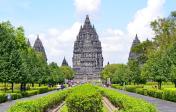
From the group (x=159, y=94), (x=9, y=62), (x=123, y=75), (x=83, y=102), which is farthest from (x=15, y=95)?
(x=123, y=75)

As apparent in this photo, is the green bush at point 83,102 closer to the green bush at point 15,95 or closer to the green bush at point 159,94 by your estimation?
the green bush at point 15,95

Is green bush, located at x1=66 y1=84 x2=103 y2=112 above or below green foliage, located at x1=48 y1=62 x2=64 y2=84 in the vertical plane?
below

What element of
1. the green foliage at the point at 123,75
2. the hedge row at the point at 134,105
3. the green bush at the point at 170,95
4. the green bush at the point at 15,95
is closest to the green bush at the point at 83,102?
the hedge row at the point at 134,105

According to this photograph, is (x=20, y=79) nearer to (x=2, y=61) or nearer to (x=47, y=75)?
(x=2, y=61)

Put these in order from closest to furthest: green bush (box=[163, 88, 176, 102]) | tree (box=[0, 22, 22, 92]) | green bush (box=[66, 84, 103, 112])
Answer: green bush (box=[66, 84, 103, 112]), green bush (box=[163, 88, 176, 102]), tree (box=[0, 22, 22, 92])

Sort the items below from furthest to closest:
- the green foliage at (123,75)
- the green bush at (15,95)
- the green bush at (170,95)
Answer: the green foliage at (123,75) < the green bush at (15,95) < the green bush at (170,95)

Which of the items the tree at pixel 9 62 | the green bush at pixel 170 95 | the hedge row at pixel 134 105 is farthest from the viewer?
the tree at pixel 9 62

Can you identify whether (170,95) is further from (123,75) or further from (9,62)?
(123,75)

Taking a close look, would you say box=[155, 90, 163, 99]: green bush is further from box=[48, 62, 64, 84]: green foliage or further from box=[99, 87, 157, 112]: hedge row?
box=[48, 62, 64, 84]: green foliage

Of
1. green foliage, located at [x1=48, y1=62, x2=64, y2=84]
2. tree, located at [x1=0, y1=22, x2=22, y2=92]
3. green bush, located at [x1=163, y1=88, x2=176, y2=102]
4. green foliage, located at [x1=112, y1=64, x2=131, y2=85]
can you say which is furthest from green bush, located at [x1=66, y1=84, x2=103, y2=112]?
green foliage, located at [x1=48, y1=62, x2=64, y2=84]

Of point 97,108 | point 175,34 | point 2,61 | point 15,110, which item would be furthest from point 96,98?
point 175,34

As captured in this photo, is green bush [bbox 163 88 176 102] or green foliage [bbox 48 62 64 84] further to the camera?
green foliage [bbox 48 62 64 84]

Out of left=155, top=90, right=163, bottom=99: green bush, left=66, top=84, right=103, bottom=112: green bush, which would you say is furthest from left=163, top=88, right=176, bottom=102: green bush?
left=66, top=84, right=103, bottom=112: green bush

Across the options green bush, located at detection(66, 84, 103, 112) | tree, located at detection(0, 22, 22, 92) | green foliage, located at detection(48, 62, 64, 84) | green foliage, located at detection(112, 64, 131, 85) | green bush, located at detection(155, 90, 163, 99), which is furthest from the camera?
green foliage, located at detection(48, 62, 64, 84)
